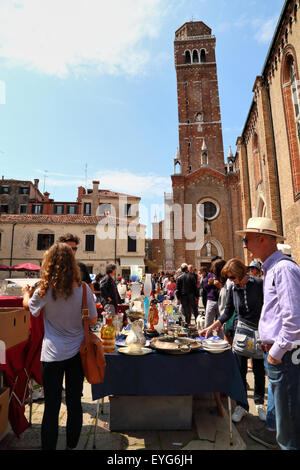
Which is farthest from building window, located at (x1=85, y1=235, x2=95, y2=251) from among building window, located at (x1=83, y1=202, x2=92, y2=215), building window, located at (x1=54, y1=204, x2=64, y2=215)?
building window, located at (x1=54, y1=204, x2=64, y2=215)

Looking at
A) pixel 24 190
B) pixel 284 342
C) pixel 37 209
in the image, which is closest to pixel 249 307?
pixel 284 342

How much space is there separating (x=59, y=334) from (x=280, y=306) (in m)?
1.70

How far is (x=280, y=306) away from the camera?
6.11ft

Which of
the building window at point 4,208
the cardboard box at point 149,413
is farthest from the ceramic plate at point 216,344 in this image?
the building window at point 4,208

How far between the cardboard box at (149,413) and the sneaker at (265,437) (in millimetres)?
629

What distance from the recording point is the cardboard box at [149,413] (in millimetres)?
2736

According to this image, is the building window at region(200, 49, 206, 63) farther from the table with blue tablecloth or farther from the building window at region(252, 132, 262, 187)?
the table with blue tablecloth

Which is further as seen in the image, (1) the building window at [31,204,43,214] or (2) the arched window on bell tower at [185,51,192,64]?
(2) the arched window on bell tower at [185,51,192,64]

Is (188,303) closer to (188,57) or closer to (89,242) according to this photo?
(89,242)

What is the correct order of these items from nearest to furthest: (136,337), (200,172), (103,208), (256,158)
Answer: (136,337) < (256,158) < (200,172) < (103,208)

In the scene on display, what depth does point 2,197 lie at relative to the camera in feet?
106

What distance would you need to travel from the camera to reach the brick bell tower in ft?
83.1

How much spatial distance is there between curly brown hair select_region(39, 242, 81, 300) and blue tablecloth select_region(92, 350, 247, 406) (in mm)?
904
